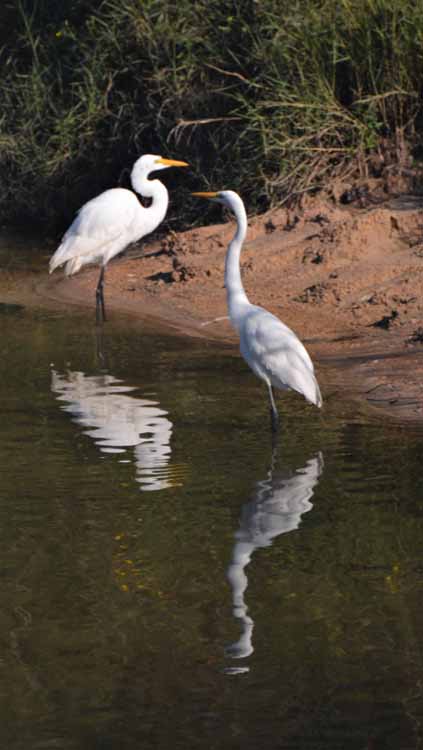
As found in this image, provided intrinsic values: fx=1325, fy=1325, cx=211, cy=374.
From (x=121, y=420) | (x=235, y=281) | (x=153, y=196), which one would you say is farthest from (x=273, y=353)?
(x=153, y=196)

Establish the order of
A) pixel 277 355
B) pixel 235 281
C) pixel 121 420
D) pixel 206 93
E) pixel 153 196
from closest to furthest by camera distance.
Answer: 1. pixel 277 355
2. pixel 121 420
3. pixel 235 281
4. pixel 153 196
5. pixel 206 93

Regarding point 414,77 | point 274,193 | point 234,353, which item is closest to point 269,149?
point 274,193

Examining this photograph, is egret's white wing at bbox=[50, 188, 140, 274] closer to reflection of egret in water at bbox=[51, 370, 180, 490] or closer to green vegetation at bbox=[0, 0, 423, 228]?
green vegetation at bbox=[0, 0, 423, 228]

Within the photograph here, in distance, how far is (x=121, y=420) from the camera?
7.80 m

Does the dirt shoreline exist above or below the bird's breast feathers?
below

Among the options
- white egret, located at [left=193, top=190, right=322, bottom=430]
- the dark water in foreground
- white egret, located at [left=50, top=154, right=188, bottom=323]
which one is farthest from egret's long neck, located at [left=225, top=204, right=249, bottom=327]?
white egret, located at [left=50, top=154, right=188, bottom=323]

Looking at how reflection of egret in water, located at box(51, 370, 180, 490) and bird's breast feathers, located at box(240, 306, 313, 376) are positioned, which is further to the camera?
bird's breast feathers, located at box(240, 306, 313, 376)

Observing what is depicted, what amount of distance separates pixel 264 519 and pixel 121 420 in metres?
2.07

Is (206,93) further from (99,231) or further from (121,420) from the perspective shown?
(121,420)

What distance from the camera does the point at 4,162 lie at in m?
15.6

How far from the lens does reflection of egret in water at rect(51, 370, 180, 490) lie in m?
6.78

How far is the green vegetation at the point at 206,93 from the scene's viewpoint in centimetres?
1223

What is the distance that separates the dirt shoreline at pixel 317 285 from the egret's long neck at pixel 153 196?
17.0 inches

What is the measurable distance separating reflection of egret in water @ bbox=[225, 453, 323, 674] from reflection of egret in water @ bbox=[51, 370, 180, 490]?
1.68 feet
